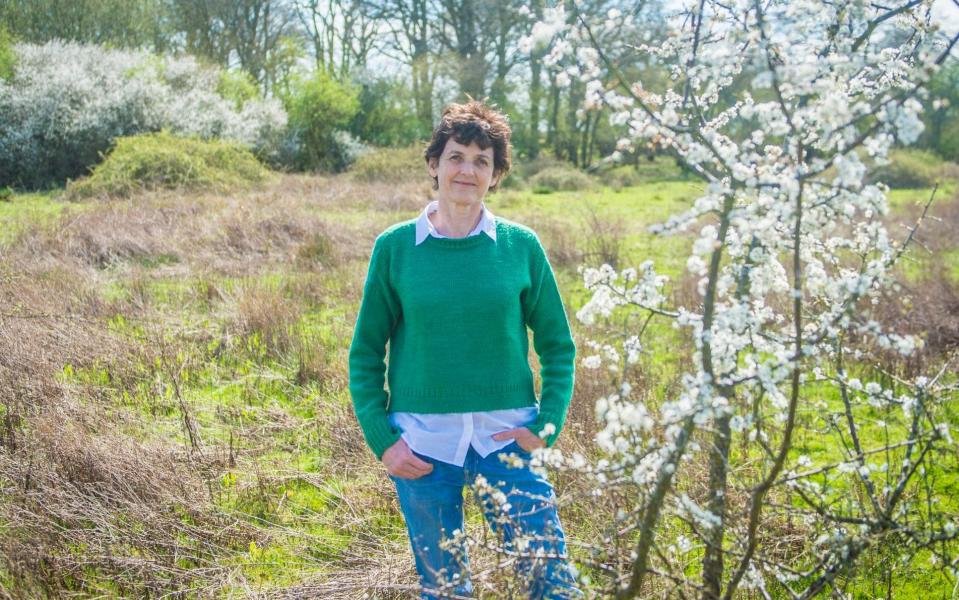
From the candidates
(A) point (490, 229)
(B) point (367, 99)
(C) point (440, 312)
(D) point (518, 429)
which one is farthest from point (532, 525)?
(B) point (367, 99)

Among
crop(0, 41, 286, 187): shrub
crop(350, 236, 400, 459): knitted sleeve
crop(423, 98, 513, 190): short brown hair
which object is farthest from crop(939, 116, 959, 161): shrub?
crop(350, 236, 400, 459): knitted sleeve

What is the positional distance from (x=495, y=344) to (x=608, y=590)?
0.86 m

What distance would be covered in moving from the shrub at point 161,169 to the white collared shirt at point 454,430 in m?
13.8

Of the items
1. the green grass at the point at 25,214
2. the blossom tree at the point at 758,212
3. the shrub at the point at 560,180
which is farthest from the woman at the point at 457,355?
the shrub at the point at 560,180

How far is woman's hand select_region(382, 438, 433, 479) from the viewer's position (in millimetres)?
2402

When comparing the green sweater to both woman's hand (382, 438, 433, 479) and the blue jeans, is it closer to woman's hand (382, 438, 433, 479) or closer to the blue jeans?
woman's hand (382, 438, 433, 479)

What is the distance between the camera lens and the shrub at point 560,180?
22.8 meters

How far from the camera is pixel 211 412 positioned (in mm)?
4750

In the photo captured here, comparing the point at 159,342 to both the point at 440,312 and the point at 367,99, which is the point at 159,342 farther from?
Result: the point at 367,99

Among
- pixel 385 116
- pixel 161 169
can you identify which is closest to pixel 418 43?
pixel 385 116

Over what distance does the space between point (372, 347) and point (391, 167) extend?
19.5 metres

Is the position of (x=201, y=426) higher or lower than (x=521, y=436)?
lower

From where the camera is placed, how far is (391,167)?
21547 mm

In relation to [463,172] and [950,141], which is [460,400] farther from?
[950,141]
